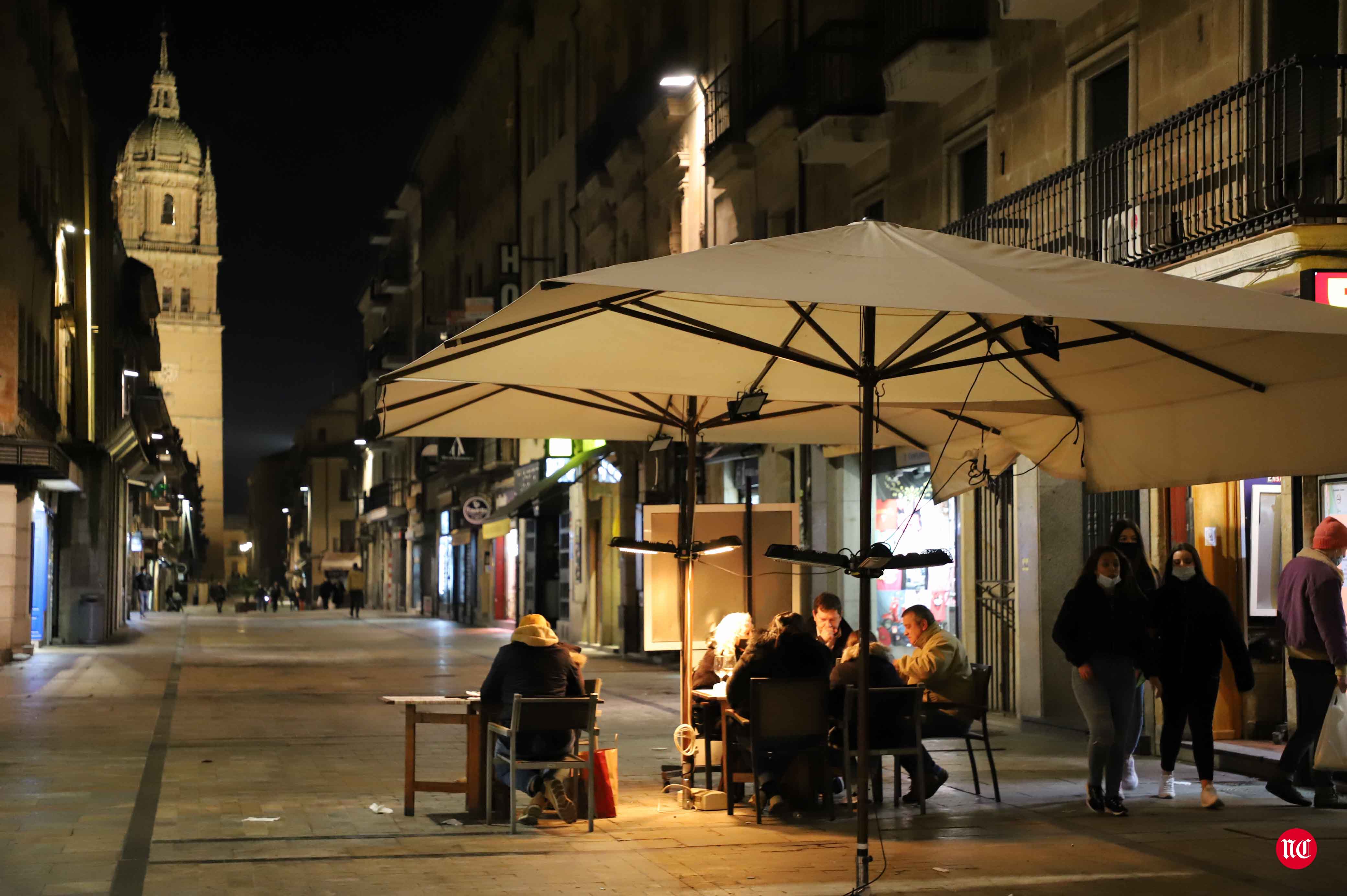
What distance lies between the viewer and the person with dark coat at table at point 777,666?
35.2 feet

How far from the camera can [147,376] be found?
59.0m

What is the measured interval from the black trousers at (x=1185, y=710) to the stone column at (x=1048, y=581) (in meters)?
4.85

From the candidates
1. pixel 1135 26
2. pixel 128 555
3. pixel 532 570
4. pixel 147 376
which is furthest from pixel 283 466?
pixel 1135 26

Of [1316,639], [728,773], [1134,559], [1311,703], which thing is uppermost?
[1134,559]

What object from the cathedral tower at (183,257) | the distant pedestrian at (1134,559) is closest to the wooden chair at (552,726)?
the distant pedestrian at (1134,559)

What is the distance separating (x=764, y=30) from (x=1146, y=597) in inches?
594

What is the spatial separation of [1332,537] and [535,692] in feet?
17.3

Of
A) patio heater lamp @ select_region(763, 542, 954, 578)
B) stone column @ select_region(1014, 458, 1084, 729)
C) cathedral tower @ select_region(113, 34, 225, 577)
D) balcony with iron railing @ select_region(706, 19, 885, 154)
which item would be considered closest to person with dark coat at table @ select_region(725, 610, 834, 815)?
patio heater lamp @ select_region(763, 542, 954, 578)

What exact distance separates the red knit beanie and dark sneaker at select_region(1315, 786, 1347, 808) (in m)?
1.60

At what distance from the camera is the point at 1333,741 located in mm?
10570

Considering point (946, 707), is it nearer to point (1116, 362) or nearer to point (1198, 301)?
point (1116, 362)

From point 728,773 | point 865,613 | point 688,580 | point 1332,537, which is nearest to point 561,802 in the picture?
point 728,773

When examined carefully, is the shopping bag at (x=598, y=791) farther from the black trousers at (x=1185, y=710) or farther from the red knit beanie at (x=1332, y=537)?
the red knit beanie at (x=1332, y=537)

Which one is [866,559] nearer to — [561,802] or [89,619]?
[561,802]
